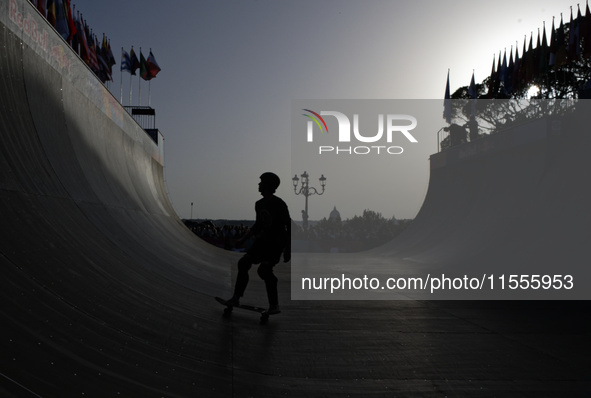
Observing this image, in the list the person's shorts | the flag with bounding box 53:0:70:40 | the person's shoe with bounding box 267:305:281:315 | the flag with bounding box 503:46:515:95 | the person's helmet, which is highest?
the flag with bounding box 503:46:515:95

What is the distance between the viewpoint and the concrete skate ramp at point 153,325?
3.28 metres

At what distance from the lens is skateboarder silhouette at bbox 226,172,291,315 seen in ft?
19.1

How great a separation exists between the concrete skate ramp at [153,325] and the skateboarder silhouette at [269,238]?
44 centimetres

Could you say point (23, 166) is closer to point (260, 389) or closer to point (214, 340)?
point (214, 340)

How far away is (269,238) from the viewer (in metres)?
5.86

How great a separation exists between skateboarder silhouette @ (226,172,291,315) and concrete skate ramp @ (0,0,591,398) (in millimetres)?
442

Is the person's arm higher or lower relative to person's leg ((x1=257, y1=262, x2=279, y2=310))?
higher

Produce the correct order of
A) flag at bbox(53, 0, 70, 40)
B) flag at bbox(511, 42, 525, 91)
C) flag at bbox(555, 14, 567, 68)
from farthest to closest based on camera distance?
flag at bbox(511, 42, 525, 91)
flag at bbox(555, 14, 567, 68)
flag at bbox(53, 0, 70, 40)

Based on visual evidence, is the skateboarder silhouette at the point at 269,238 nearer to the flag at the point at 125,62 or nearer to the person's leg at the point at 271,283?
the person's leg at the point at 271,283

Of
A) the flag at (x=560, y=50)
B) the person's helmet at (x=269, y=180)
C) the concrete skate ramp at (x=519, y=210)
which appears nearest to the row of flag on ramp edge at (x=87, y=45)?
the person's helmet at (x=269, y=180)

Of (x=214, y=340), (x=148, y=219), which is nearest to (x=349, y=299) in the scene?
(x=214, y=340)

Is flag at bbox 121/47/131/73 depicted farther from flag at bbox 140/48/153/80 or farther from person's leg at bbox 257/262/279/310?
person's leg at bbox 257/262/279/310

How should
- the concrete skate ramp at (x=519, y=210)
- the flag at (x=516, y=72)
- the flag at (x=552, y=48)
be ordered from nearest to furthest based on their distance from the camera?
the concrete skate ramp at (x=519, y=210) < the flag at (x=552, y=48) < the flag at (x=516, y=72)

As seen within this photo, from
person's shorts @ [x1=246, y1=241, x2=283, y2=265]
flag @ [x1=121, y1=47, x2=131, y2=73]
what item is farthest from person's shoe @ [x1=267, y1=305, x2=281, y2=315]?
flag @ [x1=121, y1=47, x2=131, y2=73]
